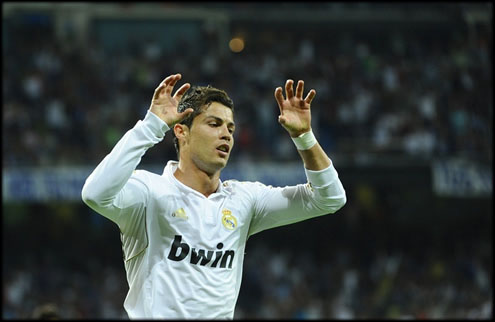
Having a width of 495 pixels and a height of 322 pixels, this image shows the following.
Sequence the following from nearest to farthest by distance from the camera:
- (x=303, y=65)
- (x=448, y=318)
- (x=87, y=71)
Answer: (x=448, y=318), (x=87, y=71), (x=303, y=65)

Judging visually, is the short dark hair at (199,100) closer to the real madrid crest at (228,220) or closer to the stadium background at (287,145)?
the real madrid crest at (228,220)

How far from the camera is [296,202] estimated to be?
440cm

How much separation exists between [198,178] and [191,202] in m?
0.18

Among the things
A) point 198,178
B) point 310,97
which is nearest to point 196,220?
point 198,178

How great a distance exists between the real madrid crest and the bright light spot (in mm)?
16415

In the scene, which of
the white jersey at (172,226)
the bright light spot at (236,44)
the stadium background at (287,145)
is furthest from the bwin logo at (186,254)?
the bright light spot at (236,44)

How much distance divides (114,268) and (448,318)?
7307 millimetres

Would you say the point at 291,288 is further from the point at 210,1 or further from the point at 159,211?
the point at 159,211

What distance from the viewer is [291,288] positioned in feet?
52.6

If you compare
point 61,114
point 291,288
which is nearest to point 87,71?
point 61,114

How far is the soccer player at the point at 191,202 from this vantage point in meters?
3.86

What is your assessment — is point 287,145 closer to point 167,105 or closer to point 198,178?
point 198,178

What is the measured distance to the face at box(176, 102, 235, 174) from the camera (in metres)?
4.20

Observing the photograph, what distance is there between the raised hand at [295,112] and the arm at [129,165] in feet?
1.84
